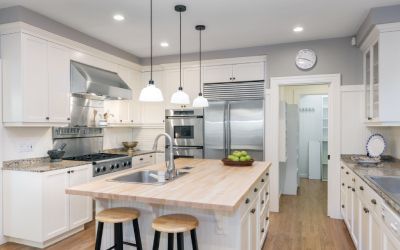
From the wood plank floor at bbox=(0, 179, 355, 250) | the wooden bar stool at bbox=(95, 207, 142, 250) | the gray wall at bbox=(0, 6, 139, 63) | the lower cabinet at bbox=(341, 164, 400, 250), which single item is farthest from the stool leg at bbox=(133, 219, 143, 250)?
the gray wall at bbox=(0, 6, 139, 63)

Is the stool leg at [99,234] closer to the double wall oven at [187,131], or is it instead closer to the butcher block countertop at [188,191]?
the butcher block countertop at [188,191]

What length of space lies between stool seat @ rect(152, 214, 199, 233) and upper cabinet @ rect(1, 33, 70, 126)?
2237 millimetres

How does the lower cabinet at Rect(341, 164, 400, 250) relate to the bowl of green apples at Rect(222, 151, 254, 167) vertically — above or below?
below

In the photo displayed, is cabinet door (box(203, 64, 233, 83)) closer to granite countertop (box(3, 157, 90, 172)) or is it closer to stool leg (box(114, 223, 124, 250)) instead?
granite countertop (box(3, 157, 90, 172))

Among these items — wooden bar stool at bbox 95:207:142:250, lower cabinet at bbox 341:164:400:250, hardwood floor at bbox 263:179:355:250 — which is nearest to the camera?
lower cabinet at bbox 341:164:400:250

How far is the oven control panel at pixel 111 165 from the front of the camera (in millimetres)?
3779

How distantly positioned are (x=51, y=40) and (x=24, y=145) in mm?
1365

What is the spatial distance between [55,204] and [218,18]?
2958mm

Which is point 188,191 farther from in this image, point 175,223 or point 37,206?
point 37,206

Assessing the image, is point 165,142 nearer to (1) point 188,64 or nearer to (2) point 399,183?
(1) point 188,64

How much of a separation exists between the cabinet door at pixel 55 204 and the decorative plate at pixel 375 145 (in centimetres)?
396

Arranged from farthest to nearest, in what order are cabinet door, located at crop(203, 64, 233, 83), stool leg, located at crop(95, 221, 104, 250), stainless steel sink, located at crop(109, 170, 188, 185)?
1. cabinet door, located at crop(203, 64, 233, 83)
2. stainless steel sink, located at crop(109, 170, 188, 185)
3. stool leg, located at crop(95, 221, 104, 250)

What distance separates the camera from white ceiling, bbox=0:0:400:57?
10.2 ft

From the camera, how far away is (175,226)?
6.33 feet
